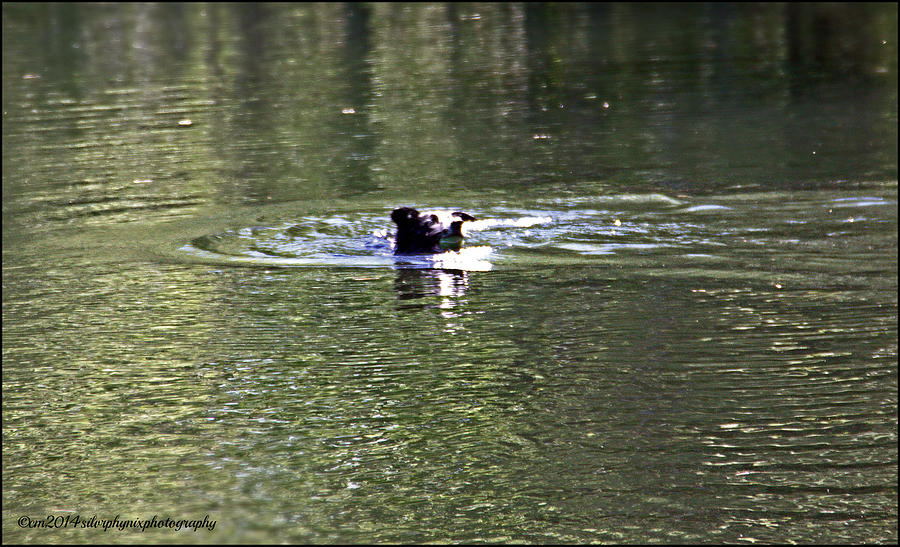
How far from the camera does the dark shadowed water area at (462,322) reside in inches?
215

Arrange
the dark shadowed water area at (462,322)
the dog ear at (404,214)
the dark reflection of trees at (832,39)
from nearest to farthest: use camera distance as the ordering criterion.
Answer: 1. the dark shadowed water area at (462,322)
2. the dog ear at (404,214)
3. the dark reflection of trees at (832,39)

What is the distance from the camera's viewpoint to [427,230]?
995 centimetres

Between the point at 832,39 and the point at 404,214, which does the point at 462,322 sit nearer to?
the point at 404,214

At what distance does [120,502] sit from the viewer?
5.50m

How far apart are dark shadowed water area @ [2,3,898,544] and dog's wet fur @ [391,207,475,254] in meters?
0.13

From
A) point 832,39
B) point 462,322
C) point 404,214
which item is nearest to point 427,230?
point 404,214

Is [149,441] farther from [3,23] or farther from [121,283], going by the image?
[3,23]

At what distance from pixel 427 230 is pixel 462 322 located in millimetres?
1997

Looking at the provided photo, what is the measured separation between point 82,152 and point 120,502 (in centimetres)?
1095

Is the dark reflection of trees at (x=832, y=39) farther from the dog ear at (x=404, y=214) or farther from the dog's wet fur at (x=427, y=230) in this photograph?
the dog ear at (x=404, y=214)

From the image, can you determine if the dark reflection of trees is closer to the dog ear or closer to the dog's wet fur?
the dog's wet fur

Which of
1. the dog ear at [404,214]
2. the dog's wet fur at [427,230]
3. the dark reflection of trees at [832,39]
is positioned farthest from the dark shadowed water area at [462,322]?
the dark reflection of trees at [832,39]

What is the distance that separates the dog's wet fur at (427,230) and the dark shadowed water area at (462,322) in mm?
130

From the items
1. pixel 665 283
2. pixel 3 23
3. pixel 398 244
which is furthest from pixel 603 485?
pixel 3 23
